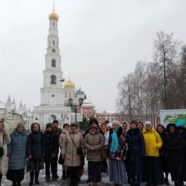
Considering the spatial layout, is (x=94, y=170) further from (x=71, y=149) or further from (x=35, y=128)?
(x=35, y=128)

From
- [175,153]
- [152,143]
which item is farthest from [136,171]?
[175,153]

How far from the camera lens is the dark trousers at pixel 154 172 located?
25.6ft

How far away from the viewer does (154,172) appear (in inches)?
308

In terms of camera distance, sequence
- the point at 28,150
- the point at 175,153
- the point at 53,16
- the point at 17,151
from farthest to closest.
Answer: the point at 53,16 < the point at 28,150 < the point at 17,151 < the point at 175,153

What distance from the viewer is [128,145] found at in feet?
25.0

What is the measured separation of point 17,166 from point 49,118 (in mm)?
58234

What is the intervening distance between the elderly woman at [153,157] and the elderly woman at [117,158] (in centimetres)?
82

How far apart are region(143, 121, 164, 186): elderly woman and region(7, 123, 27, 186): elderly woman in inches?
141

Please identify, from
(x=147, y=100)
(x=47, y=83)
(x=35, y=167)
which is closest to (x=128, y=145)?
(x=35, y=167)

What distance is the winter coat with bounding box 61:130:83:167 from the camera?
755 cm

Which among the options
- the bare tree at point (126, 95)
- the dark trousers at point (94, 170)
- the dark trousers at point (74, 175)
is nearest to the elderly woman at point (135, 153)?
the dark trousers at point (94, 170)

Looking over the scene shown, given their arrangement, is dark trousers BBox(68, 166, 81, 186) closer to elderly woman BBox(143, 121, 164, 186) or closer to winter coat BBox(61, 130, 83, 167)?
winter coat BBox(61, 130, 83, 167)

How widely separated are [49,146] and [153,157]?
11.2ft

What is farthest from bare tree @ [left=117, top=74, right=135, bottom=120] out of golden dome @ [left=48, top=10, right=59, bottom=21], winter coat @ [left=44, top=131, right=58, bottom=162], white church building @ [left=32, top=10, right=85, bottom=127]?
golden dome @ [left=48, top=10, right=59, bottom=21]
